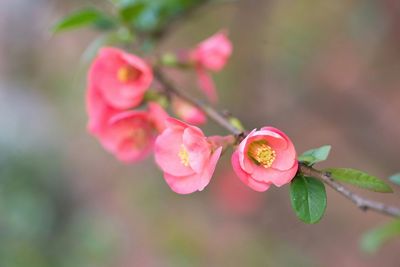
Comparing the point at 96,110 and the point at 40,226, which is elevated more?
the point at 96,110

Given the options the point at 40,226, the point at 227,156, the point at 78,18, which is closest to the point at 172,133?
the point at 78,18

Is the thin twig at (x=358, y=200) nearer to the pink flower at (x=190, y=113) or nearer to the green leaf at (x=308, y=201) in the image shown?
the green leaf at (x=308, y=201)

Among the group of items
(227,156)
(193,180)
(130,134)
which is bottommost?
(227,156)

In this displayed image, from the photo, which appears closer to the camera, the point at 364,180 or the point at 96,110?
the point at 364,180

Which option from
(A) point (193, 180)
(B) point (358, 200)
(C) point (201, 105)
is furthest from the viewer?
(C) point (201, 105)

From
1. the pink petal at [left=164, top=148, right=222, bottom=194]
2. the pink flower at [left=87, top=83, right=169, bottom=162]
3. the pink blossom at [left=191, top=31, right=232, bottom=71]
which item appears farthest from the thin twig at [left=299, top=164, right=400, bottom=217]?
the pink blossom at [left=191, top=31, right=232, bottom=71]

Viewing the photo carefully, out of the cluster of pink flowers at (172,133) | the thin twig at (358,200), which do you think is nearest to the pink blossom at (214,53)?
the cluster of pink flowers at (172,133)

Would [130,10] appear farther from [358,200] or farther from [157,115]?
[358,200]

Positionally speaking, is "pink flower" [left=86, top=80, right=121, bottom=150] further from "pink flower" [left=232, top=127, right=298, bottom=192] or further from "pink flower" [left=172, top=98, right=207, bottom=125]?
"pink flower" [left=232, top=127, right=298, bottom=192]
